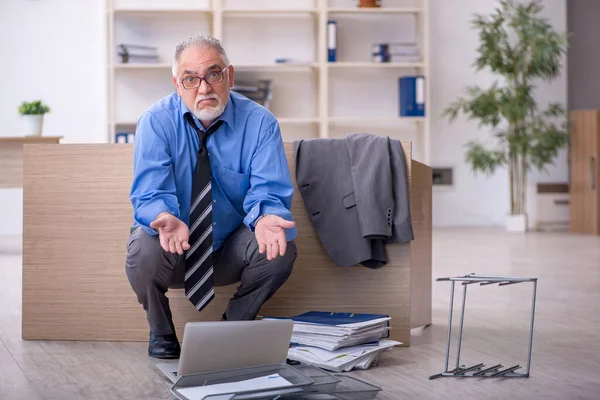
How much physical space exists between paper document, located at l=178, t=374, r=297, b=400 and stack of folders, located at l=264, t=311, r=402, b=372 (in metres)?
0.33

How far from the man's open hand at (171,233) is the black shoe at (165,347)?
337mm

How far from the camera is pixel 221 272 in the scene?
238 centimetres

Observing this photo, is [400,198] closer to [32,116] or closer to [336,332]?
[336,332]

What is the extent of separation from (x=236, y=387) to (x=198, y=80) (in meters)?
0.92

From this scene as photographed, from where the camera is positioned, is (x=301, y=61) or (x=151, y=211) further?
(x=301, y=61)

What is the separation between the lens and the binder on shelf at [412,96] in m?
7.51

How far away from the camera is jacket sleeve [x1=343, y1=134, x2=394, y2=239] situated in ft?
7.98

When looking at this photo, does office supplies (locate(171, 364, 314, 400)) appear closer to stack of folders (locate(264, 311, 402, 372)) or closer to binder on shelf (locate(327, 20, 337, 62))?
stack of folders (locate(264, 311, 402, 372))

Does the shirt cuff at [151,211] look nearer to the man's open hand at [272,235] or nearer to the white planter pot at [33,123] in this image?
the man's open hand at [272,235]

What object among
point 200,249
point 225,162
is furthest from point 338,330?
point 225,162

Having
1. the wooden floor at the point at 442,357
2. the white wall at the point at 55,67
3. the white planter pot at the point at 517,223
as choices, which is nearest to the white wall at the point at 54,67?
the white wall at the point at 55,67

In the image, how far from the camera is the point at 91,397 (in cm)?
187

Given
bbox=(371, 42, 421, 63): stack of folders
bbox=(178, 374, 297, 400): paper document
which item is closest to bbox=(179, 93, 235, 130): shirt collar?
bbox=(178, 374, 297, 400): paper document

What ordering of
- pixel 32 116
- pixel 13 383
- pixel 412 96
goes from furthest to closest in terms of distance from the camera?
pixel 412 96 → pixel 32 116 → pixel 13 383
